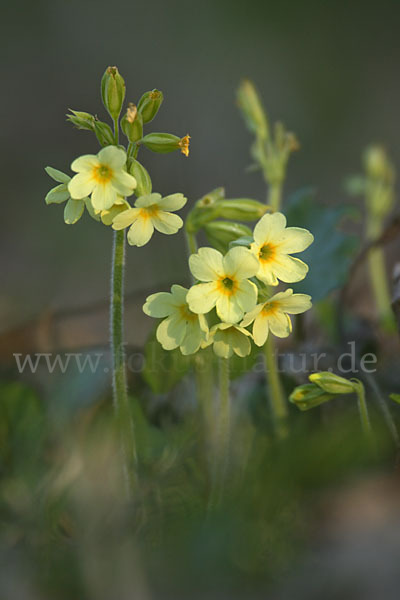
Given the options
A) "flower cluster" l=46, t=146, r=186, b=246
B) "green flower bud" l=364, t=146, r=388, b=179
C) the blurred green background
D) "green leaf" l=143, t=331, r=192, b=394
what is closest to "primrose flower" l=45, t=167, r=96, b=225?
"flower cluster" l=46, t=146, r=186, b=246

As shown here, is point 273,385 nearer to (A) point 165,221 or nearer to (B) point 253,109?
(A) point 165,221

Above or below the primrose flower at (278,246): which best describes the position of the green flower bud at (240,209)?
above

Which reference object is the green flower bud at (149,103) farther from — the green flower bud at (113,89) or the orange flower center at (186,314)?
the orange flower center at (186,314)

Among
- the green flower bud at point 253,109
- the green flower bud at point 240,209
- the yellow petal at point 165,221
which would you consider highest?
the green flower bud at point 253,109

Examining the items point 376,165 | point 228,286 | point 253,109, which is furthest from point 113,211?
point 376,165

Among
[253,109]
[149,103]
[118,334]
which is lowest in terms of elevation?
[118,334]

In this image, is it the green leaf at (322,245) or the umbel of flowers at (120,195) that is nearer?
the umbel of flowers at (120,195)

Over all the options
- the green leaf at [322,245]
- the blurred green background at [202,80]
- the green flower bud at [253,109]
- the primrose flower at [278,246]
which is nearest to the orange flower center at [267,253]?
the primrose flower at [278,246]

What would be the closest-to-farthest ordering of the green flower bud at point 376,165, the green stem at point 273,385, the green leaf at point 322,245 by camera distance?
1. the green stem at point 273,385
2. the green leaf at point 322,245
3. the green flower bud at point 376,165
